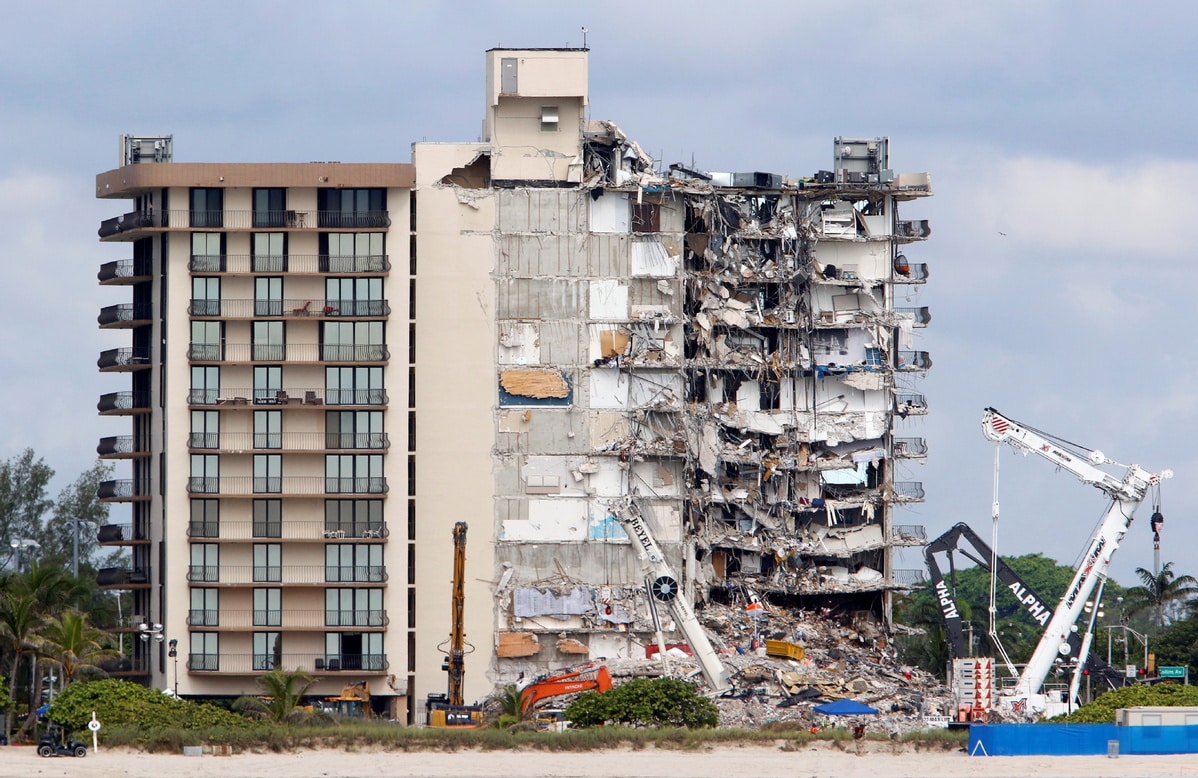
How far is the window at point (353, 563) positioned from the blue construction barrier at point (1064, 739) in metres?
34.4

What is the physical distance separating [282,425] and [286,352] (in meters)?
3.52

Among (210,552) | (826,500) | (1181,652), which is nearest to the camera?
(210,552)

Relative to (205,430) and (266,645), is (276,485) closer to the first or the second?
(205,430)

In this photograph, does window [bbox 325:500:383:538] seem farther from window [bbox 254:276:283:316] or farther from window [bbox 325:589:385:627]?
window [bbox 254:276:283:316]

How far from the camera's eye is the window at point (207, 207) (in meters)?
121

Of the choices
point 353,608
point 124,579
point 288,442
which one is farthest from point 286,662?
point 288,442

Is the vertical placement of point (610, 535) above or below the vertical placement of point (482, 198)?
below

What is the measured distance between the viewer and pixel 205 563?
12012 centimetres

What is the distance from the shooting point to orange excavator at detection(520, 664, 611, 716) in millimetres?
112250

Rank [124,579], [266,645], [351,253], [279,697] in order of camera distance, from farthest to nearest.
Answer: [124,579] < [351,253] < [266,645] < [279,697]

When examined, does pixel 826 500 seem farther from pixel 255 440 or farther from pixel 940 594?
pixel 255 440

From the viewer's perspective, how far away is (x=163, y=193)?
122 meters

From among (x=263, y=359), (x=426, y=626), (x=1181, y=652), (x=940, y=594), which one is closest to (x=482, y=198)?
(x=263, y=359)

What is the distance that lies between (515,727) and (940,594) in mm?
27399
